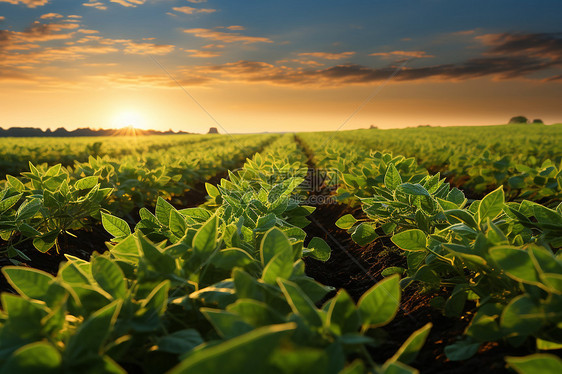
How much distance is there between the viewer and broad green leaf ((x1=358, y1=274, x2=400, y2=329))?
0.96 meters

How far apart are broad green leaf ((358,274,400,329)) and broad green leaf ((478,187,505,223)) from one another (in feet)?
2.96

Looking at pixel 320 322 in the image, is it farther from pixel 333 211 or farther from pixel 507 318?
pixel 333 211

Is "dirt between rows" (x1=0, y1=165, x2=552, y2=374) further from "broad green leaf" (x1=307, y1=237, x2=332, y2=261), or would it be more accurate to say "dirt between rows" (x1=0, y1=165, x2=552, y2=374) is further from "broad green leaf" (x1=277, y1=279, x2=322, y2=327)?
"broad green leaf" (x1=277, y1=279, x2=322, y2=327)

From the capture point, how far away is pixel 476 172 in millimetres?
6926

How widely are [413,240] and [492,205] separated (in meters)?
0.37

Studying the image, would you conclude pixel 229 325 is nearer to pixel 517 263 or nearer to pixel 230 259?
pixel 230 259

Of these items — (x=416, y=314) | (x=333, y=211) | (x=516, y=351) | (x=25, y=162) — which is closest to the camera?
(x=516, y=351)

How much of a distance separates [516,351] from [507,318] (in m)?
0.30

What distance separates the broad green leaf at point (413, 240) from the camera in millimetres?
1748

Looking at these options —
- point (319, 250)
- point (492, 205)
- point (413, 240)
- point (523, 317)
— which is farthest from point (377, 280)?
point (523, 317)

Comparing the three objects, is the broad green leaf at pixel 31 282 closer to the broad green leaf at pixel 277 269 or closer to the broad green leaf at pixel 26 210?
the broad green leaf at pixel 277 269

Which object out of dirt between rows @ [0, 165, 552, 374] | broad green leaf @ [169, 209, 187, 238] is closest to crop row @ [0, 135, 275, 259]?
dirt between rows @ [0, 165, 552, 374]

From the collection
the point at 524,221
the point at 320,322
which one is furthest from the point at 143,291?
the point at 524,221

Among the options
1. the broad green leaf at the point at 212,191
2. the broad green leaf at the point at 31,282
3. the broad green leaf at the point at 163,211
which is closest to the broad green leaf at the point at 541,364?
the broad green leaf at the point at 31,282
